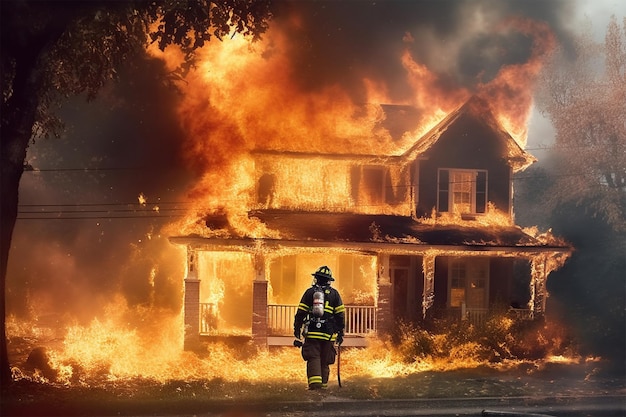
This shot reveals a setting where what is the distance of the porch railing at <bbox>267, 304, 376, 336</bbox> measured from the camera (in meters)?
19.7

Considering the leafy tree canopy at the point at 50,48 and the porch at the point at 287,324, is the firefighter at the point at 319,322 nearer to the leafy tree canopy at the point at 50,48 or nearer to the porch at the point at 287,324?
the leafy tree canopy at the point at 50,48

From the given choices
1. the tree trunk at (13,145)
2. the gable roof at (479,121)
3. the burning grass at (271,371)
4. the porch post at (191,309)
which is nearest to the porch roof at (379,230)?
the gable roof at (479,121)

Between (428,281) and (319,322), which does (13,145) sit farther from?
(428,281)

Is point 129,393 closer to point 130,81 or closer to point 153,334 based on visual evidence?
point 153,334

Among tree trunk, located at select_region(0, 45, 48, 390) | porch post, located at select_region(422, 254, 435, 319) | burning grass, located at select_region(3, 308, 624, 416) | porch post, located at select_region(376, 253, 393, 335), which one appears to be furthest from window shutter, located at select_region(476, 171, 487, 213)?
tree trunk, located at select_region(0, 45, 48, 390)

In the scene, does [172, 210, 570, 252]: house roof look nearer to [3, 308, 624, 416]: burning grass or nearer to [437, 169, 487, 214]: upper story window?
[437, 169, 487, 214]: upper story window

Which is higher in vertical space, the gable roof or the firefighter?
the gable roof

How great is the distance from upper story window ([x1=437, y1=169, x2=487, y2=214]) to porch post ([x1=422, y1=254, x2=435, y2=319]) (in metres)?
2.62

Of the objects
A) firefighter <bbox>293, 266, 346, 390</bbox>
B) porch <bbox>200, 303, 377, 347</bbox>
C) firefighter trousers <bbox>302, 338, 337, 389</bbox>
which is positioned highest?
firefighter <bbox>293, 266, 346, 390</bbox>

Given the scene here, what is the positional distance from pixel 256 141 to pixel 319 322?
12.2m

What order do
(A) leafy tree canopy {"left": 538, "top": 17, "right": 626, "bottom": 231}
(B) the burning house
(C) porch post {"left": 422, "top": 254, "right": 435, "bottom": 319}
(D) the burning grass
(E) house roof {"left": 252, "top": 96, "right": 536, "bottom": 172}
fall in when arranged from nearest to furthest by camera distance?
(D) the burning grass → (C) porch post {"left": 422, "top": 254, "right": 435, "bottom": 319} → (B) the burning house → (E) house roof {"left": 252, "top": 96, "right": 536, "bottom": 172} → (A) leafy tree canopy {"left": 538, "top": 17, "right": 626, "bottom": 231}

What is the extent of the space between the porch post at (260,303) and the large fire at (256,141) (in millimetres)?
432

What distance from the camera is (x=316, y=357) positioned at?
1041cm

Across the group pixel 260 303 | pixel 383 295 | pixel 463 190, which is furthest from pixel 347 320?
pixel 463 190
